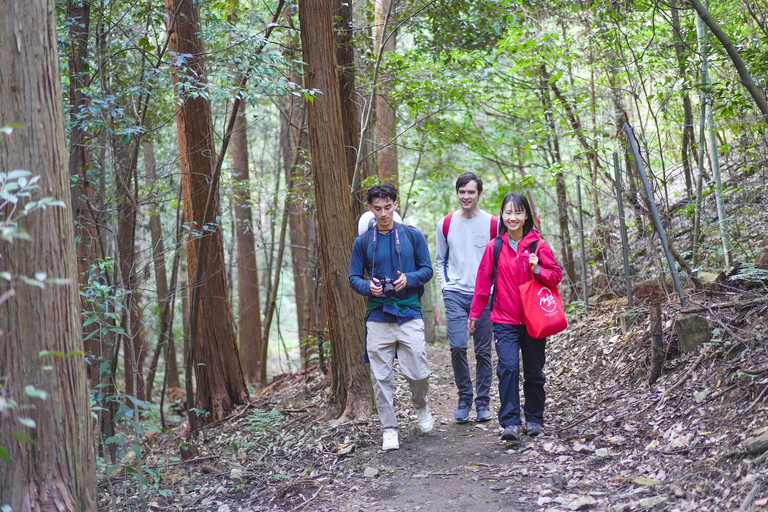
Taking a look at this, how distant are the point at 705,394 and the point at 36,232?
14.4 ft

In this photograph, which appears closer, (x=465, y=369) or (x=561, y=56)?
(x=465, y=369)

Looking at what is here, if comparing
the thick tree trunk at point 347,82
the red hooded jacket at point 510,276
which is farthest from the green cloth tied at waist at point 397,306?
the thick tree trunk at point 347,82

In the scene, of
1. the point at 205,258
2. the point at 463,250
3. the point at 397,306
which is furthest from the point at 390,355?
the point at 205,258

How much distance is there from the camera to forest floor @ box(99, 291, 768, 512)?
146 inches

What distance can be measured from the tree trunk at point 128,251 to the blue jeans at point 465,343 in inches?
Result: 106

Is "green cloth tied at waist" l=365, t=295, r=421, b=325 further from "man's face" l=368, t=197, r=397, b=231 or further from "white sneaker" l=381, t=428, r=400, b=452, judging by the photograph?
"white sneaker" l=381, t=428, r=400, b=452

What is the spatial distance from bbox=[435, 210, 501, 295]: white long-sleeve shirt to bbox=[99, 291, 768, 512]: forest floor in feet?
4.34

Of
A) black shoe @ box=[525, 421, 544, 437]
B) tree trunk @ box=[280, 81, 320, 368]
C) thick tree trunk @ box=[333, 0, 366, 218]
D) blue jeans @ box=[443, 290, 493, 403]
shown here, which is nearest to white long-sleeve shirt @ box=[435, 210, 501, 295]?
blue jeans @ box=[443, 290, 493, 403]

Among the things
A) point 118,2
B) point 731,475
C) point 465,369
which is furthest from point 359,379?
point 118,2

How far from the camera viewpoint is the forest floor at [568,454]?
3.71 m

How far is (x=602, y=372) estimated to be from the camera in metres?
6.32

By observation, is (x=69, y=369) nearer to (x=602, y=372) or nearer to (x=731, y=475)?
(x=731, y=475)

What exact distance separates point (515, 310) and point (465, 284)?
84 cm

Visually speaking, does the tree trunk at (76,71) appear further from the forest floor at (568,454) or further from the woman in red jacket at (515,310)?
the woman in red jacket at (515,310)
